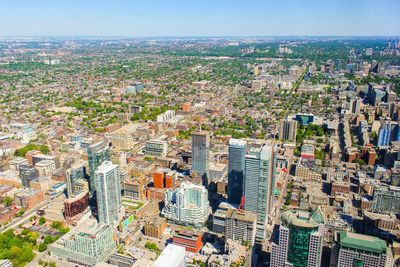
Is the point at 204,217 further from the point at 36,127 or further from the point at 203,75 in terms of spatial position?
the point at 203,75

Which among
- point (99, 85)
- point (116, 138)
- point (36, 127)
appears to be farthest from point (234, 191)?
point (99, 85)

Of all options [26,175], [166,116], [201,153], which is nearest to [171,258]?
[201,153]

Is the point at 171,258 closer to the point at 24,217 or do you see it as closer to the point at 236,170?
the point at 236,170

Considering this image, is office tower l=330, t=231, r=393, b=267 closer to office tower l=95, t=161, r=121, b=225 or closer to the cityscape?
the cityscape

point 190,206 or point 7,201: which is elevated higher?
point 190,206

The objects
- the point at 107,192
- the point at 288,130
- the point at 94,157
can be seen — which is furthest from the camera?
the point at 288,130

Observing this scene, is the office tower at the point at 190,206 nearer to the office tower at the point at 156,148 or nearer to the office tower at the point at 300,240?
the office tower at the point at 300,240

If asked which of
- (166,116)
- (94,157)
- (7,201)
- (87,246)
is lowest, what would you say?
(7,201)
